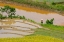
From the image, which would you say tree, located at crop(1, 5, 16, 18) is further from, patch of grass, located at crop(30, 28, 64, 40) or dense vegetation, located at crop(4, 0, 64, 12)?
dense vegetation, located at crop(4, 0, 64, 12)

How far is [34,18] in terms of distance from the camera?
557 inches

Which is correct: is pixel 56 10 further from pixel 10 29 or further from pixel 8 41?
pixel 8 41

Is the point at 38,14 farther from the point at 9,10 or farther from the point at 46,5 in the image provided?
the point at 9,10

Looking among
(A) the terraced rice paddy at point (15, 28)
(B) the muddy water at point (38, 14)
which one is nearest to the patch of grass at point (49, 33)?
(A) the terraced rice paddy at point (15, 28)

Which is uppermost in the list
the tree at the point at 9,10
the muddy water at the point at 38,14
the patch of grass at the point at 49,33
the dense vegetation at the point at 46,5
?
the dense vegetation at the point at 46,5

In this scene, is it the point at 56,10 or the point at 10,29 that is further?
the point at 56,10

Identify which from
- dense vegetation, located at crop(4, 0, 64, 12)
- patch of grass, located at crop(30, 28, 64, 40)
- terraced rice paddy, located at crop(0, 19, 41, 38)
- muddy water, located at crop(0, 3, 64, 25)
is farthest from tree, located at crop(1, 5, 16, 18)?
dense vegetation, located at crop(4, 0, 64, 12)

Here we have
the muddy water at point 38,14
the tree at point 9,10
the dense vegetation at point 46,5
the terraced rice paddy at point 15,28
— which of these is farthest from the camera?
the dense vegetation at point 46,5

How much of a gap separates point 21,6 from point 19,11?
34.7 inches

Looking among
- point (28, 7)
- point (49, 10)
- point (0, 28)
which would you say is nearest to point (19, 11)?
point (28, 7)

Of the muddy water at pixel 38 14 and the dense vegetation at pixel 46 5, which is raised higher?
the dense vegetation at pixel 46 5

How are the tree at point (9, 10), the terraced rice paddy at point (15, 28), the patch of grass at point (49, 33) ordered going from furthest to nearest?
the tree at point (9, 10)
the terraced rice paddy at point (15, 28)
the patch of grass at point (49, 33)

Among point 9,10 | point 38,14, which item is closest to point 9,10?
point 9,10

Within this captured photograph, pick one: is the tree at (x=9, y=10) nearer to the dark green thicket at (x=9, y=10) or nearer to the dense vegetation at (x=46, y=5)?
the dark green thicket at (x=9, y=10)
